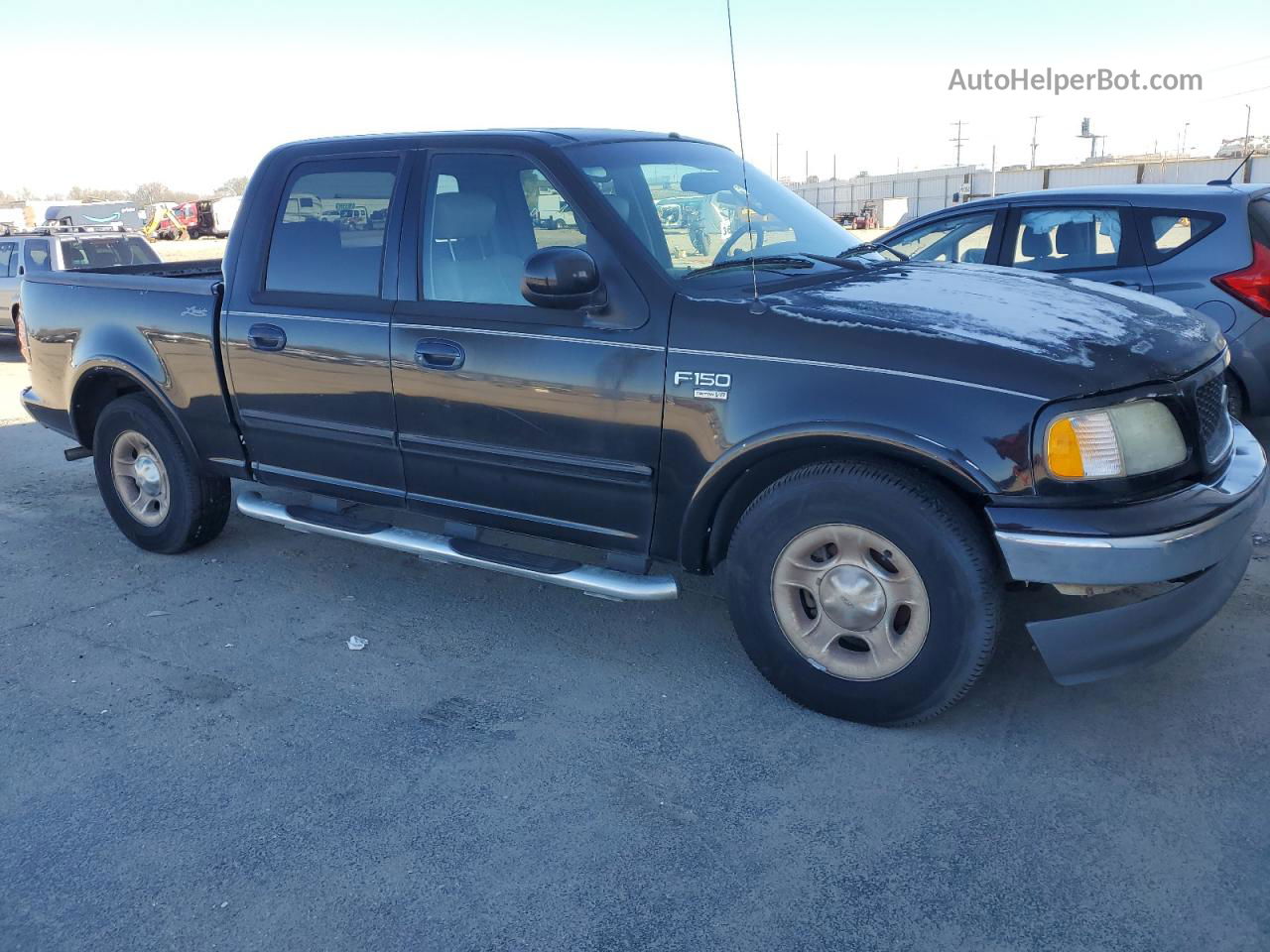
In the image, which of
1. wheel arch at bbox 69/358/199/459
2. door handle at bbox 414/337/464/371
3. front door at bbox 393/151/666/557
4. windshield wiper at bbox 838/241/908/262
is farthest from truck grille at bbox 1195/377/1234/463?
wheel arch at bbox 69/358/199/459

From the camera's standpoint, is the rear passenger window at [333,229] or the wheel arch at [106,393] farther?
the wheel arch at [106,393]

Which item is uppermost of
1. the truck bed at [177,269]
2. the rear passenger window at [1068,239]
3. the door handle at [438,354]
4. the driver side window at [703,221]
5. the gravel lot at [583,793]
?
the driver side window at [703,221]

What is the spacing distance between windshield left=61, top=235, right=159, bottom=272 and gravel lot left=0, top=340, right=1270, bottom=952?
10.4 m

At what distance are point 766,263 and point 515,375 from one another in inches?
41.8

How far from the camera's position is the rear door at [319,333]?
4289mm

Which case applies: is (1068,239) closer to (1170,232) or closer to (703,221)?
(1170,232)

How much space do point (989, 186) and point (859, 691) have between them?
5598cm

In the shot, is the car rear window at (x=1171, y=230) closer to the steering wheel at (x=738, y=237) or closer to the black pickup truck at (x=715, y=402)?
the black pickup truck at (x=715, y=402)

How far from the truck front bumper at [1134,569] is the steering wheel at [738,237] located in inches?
58.3

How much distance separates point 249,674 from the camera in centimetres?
409

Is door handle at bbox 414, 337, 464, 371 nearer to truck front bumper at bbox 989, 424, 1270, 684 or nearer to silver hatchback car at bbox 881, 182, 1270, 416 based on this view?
truck front bumper at bbox 989, 424, 1270, 684

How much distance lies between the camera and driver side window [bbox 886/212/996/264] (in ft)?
22.4

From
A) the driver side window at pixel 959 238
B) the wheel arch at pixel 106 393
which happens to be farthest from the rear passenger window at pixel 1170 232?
the wheel arch at pixel 106 393

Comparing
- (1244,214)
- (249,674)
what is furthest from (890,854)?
(1244,214)
